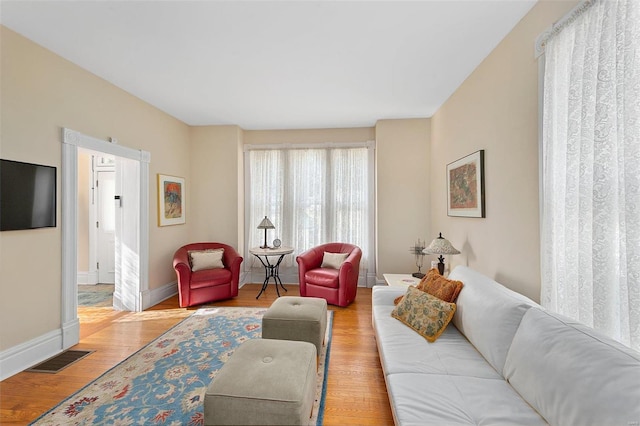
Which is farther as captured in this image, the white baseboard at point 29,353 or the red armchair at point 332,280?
the red armchair at point 332,280

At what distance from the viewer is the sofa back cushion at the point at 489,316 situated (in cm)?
161

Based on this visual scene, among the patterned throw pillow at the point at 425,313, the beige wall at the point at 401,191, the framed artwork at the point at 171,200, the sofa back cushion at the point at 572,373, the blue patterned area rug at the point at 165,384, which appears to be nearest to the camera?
the sofa back cushion at the point at 572,373

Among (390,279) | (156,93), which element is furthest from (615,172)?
(156,93)

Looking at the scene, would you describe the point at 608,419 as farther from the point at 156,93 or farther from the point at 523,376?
the point at 156,93

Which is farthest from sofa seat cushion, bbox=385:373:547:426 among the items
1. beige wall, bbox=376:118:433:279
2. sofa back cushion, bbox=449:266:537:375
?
beige wall, bbox=376:118:433:279

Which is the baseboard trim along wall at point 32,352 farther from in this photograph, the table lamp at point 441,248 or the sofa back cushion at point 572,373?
the table lamp at point 441,248

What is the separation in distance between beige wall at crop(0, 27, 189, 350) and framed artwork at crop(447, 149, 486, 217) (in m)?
4.23

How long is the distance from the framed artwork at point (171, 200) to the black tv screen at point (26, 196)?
151 cm

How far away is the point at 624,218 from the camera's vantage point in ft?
4.00

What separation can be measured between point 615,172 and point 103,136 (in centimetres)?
448

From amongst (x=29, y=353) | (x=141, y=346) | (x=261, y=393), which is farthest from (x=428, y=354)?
(x=29, y=353)

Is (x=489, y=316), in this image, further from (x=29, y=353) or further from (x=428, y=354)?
(x=29, y=353)

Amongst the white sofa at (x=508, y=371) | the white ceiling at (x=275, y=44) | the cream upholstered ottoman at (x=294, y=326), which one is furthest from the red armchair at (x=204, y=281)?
the white sofa at (x=508, y=371)

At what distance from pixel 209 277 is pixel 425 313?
301cm
